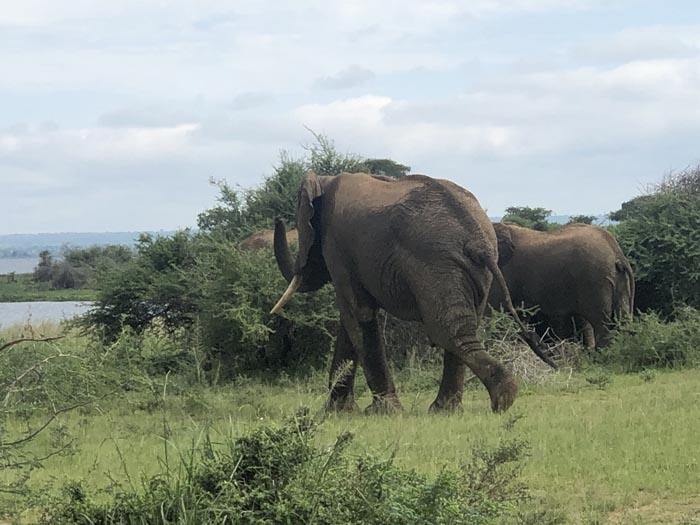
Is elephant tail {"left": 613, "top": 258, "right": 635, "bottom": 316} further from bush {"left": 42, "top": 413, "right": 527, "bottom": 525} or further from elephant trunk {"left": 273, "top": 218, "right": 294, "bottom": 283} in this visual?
bush {"left": 42, "top": 413, "right": 527, "bottom": 525}

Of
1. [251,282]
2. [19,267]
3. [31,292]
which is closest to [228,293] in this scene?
[251,282]

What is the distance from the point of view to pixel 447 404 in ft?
40.0

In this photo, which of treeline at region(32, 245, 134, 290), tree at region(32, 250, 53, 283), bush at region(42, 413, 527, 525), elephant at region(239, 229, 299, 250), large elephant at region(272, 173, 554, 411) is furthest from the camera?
tree at region(32, 250, 53, 283)

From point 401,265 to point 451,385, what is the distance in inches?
64.0

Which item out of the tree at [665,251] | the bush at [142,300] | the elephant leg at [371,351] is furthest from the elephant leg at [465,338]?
the tree at [665,251]

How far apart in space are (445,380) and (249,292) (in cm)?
478

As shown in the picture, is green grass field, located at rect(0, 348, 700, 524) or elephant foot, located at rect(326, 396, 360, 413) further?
elephant foot, located at rect(326, 396, 360, 413)

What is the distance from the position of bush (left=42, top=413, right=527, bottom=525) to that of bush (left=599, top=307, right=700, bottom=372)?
1048 centimetres

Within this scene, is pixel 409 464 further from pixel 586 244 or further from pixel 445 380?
pixel 586 244

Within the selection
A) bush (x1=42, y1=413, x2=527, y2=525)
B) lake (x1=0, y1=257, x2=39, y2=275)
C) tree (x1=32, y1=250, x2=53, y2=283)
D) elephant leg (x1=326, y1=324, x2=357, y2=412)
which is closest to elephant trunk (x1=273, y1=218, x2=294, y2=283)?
elephant leg (x1=326, y1=324, x2=357, y2=412)

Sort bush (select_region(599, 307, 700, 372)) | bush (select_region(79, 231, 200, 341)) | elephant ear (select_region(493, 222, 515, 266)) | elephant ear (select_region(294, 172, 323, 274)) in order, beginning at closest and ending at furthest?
elephant ear (select_region(294, 172, 323, 274)) < bush (select_region(599, 307, 700, 372)) < bush (select_region(79, 231, 200, 341)) < elephant ear (select_region(493, 222, 515, 266))

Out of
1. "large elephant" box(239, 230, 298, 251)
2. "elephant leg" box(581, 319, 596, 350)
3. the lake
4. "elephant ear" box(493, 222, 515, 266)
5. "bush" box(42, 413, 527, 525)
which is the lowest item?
"elephant leg" box(581, 319, 596, 350)

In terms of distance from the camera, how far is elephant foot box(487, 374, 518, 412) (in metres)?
11.2

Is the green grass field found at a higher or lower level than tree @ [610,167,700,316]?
lower
